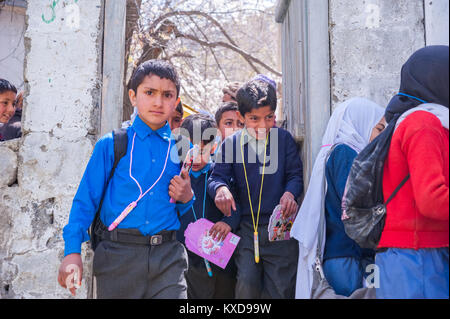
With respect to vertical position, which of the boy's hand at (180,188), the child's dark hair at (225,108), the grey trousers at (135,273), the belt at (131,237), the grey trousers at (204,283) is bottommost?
the grey trousers at (204,283)

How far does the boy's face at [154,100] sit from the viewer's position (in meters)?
2.82

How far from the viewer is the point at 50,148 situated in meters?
3.50

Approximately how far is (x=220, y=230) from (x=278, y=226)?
0.37 m

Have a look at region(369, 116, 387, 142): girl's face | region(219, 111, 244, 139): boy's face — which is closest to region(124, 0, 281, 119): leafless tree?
region(219, 111, 244, 139): boy's face

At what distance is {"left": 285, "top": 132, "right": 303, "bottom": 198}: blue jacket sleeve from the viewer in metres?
3.28

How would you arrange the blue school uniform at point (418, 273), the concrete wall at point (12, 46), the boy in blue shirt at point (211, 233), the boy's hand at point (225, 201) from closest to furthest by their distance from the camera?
the blue school uniform at point (418, 273)
the boy's hand at point (225, 201)
the boy in blue shirt at point (211, 233)
the concrete wall at point (12, 46)

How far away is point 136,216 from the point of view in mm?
2654

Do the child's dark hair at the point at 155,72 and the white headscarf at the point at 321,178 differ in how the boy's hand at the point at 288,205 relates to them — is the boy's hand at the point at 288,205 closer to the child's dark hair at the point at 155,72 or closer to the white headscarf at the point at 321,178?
the white headscarf at the point at 321,178

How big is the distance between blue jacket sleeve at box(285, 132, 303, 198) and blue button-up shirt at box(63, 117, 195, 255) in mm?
865

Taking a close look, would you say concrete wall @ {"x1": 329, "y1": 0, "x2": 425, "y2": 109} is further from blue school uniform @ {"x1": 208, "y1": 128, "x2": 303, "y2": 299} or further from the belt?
→ the belt

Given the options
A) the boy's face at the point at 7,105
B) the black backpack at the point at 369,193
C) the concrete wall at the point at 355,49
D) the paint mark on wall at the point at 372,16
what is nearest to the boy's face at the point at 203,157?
the concrete wall at the point at 355,49

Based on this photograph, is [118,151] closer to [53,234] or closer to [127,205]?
[127,205]

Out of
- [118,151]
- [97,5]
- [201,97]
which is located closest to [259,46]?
[201,97]

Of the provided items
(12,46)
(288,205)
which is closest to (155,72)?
(288,205)
